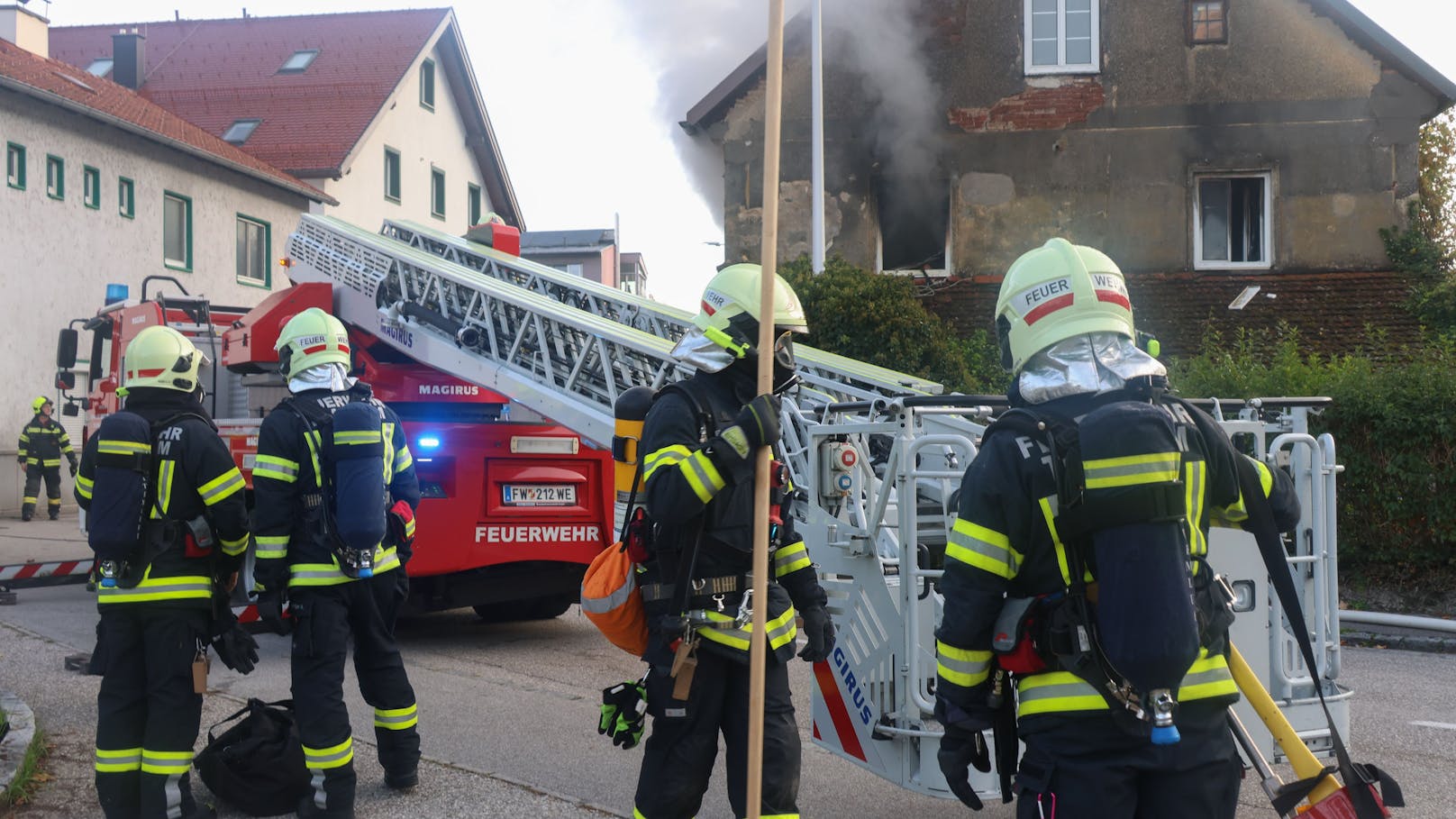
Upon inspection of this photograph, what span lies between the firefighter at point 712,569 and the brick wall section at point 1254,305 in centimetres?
1252

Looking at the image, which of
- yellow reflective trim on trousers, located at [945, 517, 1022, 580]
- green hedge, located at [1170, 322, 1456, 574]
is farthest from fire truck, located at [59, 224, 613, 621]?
green hedge, located at [1170, 322, 1456, 574]

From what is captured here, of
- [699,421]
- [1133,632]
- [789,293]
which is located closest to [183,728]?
[699,421]

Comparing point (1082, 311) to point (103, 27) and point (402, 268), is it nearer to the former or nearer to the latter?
point (402, 268)

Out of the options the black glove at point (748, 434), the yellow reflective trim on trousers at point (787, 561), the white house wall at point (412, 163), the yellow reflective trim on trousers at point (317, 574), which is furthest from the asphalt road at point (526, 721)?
the white house wall at point (412, 163)

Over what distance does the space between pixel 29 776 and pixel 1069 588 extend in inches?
176

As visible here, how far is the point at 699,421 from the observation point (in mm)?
3678

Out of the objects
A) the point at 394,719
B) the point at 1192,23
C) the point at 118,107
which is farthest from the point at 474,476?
the point at 118,107

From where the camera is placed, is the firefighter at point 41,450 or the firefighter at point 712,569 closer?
the firefighter at point 712,569

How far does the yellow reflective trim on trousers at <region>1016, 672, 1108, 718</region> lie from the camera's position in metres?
2.56

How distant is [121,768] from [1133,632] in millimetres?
3765

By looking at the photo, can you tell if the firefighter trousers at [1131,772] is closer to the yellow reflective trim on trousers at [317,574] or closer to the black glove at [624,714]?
the black glove at [624,714]

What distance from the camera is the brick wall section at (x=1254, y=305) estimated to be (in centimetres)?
1605

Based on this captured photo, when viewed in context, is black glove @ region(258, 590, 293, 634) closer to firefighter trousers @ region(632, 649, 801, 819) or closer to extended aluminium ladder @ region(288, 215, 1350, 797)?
firefighter trousers @ region(632, 649, 801, 819)

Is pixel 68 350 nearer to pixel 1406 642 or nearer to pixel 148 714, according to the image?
pixel 148 714
